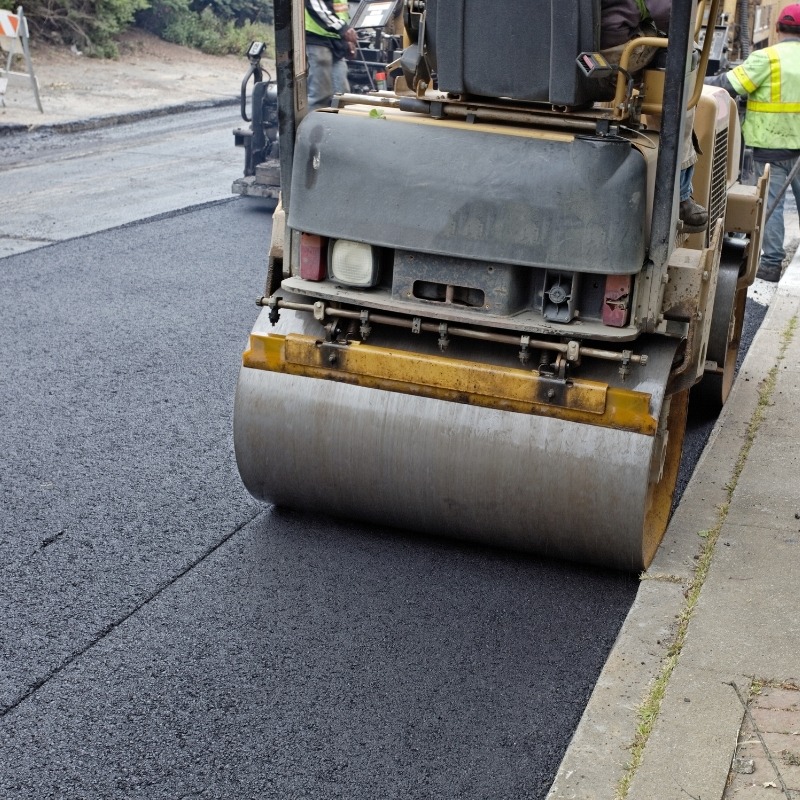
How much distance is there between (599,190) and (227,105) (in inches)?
606

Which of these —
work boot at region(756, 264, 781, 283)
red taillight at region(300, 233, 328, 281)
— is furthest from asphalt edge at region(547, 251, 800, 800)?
work boot at region(756, 264, 781, 283)

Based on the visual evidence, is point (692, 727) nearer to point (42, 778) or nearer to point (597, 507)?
point (597, 507)

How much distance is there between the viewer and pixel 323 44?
10945 mm

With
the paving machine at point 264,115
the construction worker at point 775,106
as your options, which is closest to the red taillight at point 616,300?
the construction worker at point 775,106

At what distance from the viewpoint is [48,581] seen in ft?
14.0

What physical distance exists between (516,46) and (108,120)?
12.7 m

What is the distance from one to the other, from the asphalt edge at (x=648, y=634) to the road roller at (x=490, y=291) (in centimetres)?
16

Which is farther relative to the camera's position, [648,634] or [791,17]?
[791,17]

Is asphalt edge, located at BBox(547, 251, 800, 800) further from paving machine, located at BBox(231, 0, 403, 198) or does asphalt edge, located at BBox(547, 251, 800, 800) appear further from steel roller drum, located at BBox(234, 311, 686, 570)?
paving machine, located at BBox(231, 0, 403, 198)

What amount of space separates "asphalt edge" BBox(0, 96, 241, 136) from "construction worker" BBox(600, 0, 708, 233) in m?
11.6

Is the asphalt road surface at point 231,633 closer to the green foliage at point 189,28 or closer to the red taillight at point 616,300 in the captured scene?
the red taillight at point 616,300

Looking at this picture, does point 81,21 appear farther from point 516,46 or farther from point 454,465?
point 454,465

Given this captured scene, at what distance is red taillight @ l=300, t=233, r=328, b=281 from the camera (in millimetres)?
4391

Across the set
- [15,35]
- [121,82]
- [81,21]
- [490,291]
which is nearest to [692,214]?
[490,291]
